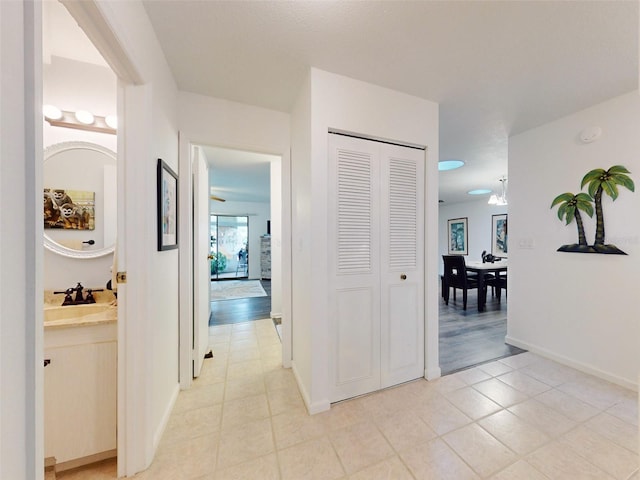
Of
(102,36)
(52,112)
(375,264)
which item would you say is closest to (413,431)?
(375,264)

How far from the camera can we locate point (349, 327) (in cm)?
181

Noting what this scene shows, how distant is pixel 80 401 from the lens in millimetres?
1242

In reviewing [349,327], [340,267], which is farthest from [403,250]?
[349,327]

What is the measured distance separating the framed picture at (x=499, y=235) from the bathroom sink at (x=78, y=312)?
25.1ft

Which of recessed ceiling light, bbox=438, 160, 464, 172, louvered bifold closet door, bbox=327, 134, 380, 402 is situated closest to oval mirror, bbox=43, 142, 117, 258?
louvered bifold closet door, bbox=327, 134, 380, 402

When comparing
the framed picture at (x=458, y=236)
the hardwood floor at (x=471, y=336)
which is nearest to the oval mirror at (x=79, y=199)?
the hardwood floor at (x=471, y=336)

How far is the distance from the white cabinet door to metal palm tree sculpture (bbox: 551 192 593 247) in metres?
3.66

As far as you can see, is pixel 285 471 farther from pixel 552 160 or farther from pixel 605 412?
pixel 552 160

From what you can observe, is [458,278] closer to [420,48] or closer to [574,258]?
[574,258]

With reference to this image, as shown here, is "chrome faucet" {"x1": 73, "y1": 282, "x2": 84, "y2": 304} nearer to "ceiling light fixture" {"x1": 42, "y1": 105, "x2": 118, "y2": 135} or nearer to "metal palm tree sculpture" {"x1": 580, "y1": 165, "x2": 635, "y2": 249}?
"ceiling light fixture" {"x1": 42, "y1": 105, "x2": 118, "y2": 135}

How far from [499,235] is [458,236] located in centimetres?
130

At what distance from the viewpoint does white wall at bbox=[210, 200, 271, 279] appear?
23.9 feet

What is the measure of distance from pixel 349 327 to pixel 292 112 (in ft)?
6.24

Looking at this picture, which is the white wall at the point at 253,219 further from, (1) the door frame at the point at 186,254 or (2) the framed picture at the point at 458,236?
(2) the framed picture at the point at 458,236
